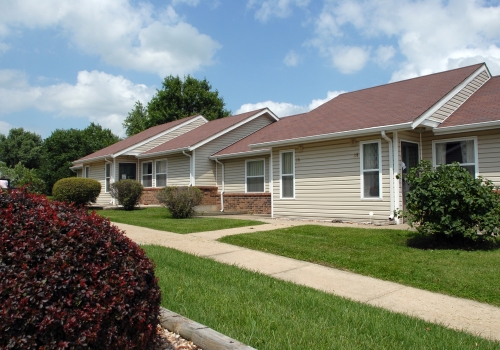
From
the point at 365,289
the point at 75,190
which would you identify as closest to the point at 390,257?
the point at 365,289

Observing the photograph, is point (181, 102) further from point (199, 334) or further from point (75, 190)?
point (199, 334)

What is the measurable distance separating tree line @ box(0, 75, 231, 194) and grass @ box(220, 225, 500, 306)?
71.6 feet

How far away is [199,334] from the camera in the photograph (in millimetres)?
3756

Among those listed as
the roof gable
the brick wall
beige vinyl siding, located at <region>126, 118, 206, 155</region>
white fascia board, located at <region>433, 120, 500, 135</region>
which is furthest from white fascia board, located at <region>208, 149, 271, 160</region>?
white fascia board, located at <region>433, 120, 500, 135</region>

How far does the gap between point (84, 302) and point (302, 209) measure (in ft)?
40.3

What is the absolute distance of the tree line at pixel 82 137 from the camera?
3794 centimetres

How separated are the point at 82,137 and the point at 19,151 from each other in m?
23.8

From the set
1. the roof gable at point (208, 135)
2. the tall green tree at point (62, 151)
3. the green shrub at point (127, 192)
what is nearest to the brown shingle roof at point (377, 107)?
the roof gable at point (208, 135)

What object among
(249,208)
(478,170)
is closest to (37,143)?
(249,208)

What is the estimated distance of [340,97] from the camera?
1878 cm

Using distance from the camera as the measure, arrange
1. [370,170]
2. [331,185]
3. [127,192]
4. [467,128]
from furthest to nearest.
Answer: [127,192], [331,185], [370,170], [467,128]

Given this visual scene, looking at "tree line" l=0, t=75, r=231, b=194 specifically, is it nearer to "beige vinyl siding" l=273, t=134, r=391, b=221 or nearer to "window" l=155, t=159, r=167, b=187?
"window" l=155, t=159, r=167, b=187

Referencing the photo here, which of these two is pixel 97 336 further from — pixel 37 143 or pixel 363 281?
pixel 37 143

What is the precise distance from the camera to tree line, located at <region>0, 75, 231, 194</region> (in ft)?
124
